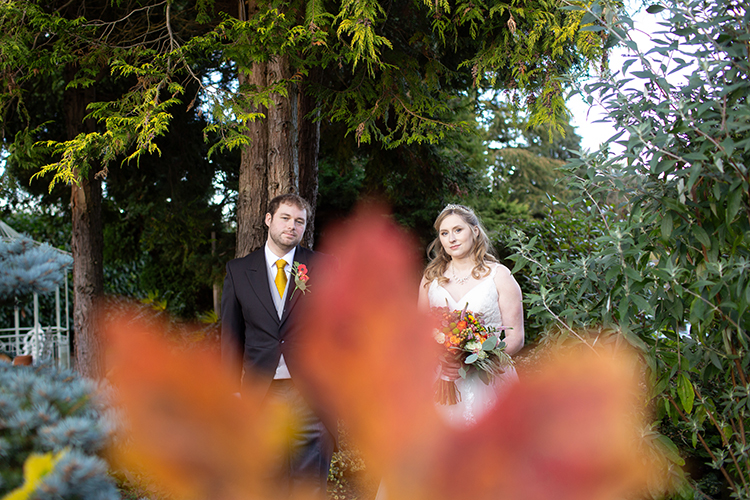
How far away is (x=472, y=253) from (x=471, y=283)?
0.55 ft

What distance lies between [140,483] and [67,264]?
515mm

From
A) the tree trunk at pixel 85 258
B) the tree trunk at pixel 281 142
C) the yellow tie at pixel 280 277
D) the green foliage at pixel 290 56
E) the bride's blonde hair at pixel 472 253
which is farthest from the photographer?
the tree trunk at pixel 85 258

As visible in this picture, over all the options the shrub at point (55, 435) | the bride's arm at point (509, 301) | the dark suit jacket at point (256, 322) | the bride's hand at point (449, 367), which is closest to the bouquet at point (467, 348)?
the bride's hand at point (449, 367)

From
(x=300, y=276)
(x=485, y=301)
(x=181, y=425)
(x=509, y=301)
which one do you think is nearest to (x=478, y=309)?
(x=485, y=301)

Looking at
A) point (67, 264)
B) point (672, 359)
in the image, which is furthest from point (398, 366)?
point (672, 359)

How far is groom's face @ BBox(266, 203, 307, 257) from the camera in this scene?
2.26 m

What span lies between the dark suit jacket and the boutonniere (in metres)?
0.05

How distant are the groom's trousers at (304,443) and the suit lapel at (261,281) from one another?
0.34m

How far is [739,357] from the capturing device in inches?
66.0

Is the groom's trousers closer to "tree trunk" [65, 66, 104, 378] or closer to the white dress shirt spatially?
the white dress shirt

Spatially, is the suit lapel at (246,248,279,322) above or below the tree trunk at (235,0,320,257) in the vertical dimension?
below

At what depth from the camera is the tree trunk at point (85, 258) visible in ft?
16.9

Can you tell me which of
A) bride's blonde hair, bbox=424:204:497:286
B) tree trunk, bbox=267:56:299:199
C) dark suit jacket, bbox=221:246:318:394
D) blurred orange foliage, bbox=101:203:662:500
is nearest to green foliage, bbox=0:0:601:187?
tree trunk, bbox=267:56:299:199

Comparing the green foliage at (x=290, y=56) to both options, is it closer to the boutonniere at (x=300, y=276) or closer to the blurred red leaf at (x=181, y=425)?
the boutonniere at (x=300, y=276)
